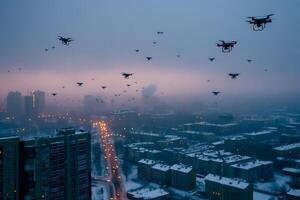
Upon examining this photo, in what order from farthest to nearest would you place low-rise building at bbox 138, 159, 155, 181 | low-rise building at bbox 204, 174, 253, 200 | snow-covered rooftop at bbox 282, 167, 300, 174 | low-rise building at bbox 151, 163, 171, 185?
snow-covered rooftop at bbox 282, 167, 300, 174 → low-rise building at bbox 138, 159, 155, 181 → low-rise building at bbox 151, 163, 171, 185 → low-rise building at bbox 204, 174, 253, 200

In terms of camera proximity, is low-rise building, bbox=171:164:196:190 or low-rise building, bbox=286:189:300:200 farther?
low-rise building, bbox=171:164:196:190

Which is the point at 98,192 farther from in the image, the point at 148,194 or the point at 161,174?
the point at 161,174

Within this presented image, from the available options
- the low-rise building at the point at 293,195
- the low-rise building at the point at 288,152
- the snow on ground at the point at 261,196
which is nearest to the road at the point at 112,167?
the snow on ground at the point at 261,196

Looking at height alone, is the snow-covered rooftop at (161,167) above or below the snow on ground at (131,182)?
above

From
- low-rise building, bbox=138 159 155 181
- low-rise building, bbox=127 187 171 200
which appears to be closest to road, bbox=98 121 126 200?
low-rise building, bbox=127 187 171 200

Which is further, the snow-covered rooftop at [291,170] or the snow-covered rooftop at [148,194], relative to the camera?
the snow-covered rooftop at [291,170]

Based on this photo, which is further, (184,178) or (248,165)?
(248,165)

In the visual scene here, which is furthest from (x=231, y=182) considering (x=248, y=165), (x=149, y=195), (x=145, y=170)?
(x=145, y=170)

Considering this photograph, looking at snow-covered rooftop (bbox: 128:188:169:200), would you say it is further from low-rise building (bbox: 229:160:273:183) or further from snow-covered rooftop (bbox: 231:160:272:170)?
snow-covered rooftop (bbox: 231:160:272:170)

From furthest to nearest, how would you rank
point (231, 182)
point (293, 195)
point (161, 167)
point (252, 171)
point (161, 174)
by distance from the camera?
1. point (161, 167)
2. point (252, 171)
3. point (161, 174)
4. point (231, 182)
5. point (293, 195)

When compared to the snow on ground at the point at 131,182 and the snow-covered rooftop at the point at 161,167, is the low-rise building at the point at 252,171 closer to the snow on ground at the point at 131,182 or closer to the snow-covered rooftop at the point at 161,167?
the snow-covered rooftop at the point at 161,167
